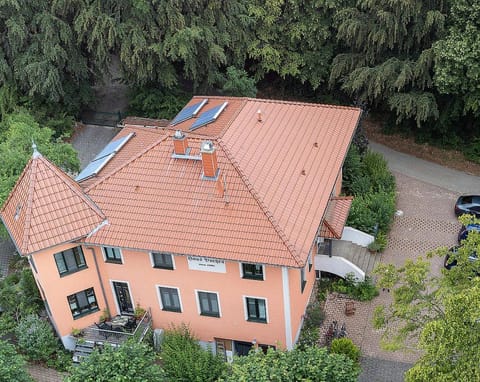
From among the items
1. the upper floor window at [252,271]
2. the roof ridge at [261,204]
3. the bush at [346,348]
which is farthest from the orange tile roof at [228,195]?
the bush at [346,348]

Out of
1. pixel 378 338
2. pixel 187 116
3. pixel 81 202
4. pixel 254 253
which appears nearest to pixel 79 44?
pixel 187 116

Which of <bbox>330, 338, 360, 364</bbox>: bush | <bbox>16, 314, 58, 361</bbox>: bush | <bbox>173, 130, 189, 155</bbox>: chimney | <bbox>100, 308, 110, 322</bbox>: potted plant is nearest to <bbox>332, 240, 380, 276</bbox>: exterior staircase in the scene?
<bbox>330, 338, 360, 364</bbox>: bush

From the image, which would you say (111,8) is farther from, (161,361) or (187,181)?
(161,361)

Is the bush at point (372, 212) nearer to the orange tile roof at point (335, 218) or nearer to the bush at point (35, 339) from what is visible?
the orange tile roof at point (335, 218)

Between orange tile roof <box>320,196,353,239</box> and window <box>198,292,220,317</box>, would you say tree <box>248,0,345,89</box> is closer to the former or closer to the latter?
orange tile roof <box>320,196,353,239</box>

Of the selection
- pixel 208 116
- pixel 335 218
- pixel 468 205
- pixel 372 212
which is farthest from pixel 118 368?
pixel 468 205

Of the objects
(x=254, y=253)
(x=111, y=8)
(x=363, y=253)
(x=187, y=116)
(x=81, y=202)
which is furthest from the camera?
(x=111, y=8)
